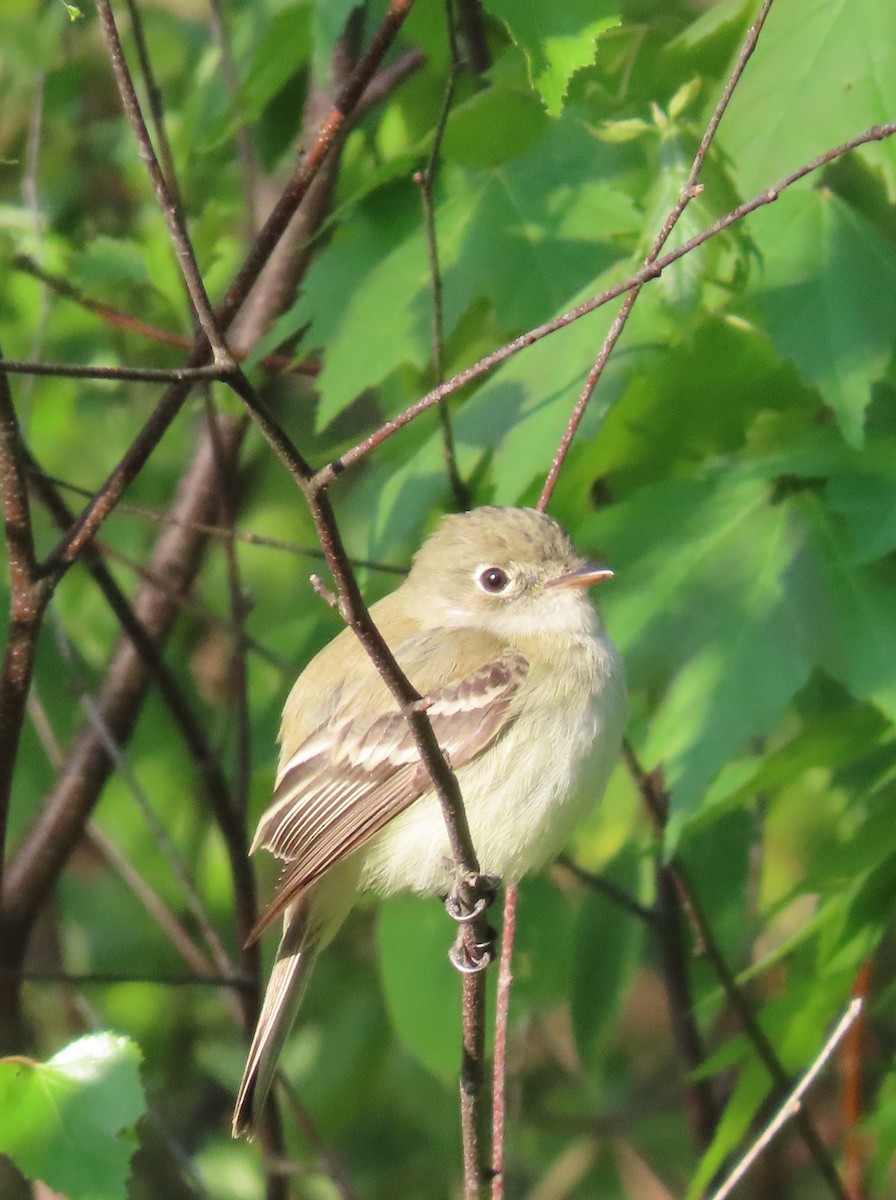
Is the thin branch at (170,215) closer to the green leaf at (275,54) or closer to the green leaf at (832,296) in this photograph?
the green leaf at (832,296)

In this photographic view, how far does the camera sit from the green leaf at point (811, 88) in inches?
129

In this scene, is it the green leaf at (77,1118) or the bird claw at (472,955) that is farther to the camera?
the bird claw at (472,955)

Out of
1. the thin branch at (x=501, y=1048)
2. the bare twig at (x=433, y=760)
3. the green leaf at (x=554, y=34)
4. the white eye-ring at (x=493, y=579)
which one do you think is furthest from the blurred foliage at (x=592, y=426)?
the bare twig at (x=433, y=760)

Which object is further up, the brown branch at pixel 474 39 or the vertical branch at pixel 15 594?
the brown branch at pixel 474 39

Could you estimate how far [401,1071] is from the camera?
236 inches

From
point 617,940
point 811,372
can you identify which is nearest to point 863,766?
point 617,940

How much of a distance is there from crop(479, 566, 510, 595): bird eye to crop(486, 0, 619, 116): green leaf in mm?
1544

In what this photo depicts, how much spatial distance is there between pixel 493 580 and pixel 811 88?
5.00ft

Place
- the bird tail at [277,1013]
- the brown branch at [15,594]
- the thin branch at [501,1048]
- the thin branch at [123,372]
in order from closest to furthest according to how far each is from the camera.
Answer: the thin branch at [123,372] → the thin branch at [501,1048] → the brown branch at [15,594] → the bird tail at [277,1013]

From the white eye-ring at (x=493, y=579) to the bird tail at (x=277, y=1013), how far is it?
963mm

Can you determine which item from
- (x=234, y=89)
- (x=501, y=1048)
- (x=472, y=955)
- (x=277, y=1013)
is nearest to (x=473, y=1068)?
(x=501, y=1048)

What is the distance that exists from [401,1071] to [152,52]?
157 inches

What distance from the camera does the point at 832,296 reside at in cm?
324

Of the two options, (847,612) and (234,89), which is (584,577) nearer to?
(847,612)
